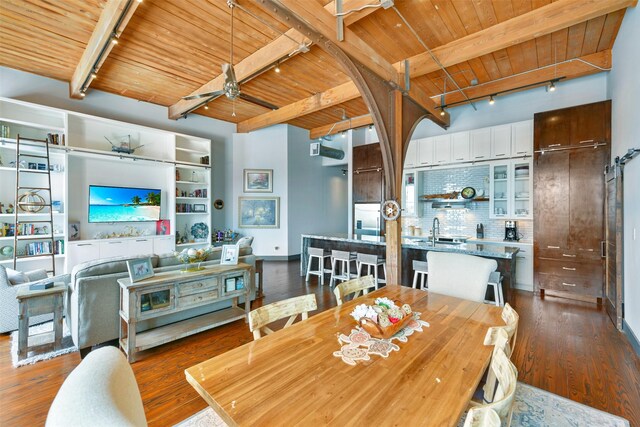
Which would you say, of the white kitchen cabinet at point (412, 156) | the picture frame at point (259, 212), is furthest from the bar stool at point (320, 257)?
the white kitchen cabinet at point (412, 156)

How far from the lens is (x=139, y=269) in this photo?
2770mm

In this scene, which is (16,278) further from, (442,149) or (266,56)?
(442,149)

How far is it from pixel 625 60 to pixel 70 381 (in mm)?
5449

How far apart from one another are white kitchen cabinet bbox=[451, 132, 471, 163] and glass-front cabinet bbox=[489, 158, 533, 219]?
0.53 m

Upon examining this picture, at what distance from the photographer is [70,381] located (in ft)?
2.15

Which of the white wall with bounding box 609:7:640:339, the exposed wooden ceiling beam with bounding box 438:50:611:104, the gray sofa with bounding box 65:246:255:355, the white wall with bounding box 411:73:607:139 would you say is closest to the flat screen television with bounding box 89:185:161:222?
the gray sofa with bounding box 65:246:255:355

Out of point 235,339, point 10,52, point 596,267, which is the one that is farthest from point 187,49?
point 596,267

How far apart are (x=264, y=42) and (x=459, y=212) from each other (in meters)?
4.94

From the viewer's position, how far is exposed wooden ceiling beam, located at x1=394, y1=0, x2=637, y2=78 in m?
2.92

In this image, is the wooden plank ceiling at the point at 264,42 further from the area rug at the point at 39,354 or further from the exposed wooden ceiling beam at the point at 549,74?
the area rug at the point at 39,354

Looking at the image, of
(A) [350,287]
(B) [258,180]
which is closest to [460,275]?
(A) [350,287]

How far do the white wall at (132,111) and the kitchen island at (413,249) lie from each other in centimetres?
319

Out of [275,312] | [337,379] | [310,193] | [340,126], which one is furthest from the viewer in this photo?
[310,193]

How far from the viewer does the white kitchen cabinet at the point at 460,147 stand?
565 cm
